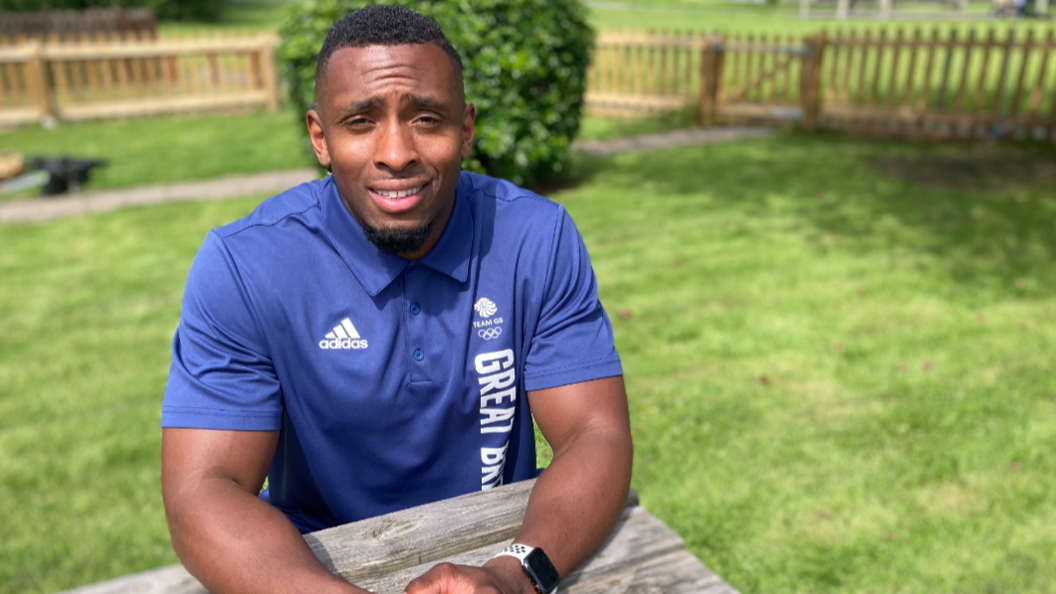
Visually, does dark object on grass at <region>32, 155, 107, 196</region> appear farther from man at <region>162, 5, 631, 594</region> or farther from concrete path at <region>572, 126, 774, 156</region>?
man at <region>162, 5, 631, 594</region>

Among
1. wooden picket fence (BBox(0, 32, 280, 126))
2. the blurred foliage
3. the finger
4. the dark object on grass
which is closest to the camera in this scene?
the finger

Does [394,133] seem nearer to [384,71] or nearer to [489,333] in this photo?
[384,71]

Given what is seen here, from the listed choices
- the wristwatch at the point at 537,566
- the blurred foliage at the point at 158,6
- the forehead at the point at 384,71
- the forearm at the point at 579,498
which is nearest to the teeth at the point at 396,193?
the forehead at the point at 384,71

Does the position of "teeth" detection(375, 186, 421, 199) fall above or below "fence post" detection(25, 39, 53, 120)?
above

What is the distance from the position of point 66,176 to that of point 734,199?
291 inches

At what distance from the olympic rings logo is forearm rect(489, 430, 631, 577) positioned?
1.03 ft

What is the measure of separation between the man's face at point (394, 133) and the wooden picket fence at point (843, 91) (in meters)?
11.5

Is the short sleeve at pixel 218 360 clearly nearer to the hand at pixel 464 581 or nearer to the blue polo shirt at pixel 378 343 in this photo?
the blue polo shirt at pixel 378 343

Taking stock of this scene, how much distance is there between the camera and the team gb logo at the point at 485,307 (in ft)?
6.59

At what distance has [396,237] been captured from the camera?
6.42 feet

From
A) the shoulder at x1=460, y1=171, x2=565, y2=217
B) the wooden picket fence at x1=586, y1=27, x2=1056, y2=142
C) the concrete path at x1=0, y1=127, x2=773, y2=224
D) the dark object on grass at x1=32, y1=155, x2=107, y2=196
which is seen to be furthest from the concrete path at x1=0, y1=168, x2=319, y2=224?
the shoulder at x1=460, y1=171, x2=565, y2=217

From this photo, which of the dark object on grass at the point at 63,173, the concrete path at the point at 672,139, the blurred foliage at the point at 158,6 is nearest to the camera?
the dark object on grass at the point at 63,173

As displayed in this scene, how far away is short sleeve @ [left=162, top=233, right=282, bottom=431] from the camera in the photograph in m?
1.78

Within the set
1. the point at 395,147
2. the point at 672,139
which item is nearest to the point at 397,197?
the point at 395,147
